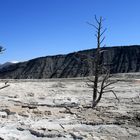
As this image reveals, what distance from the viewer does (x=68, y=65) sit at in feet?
310

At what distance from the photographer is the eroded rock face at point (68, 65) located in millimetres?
90062

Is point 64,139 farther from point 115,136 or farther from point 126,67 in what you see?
point 126,67

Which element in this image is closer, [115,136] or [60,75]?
[115,136]

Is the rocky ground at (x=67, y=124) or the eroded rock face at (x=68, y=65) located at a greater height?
the eroded rock face at (x=68, y=65)

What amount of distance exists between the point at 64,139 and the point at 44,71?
273ft

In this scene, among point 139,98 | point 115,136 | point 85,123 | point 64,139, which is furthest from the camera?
point 139,98

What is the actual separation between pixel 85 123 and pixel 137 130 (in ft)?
6.31

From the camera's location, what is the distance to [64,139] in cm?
1229

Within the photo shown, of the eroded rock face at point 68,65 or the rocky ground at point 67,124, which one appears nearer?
the rocky ground at point 67,124

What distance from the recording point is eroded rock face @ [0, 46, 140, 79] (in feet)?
295

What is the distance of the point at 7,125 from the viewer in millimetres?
13836

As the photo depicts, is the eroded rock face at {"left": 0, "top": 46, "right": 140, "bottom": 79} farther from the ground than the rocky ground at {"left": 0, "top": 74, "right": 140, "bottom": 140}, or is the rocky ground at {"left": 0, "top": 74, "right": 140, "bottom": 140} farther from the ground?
the eroded rock face at {"left": 0, "top": 46, "right": 140, "bottom": 79}

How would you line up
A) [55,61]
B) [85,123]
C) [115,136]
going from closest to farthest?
[115,136], [85,123], [55,61]

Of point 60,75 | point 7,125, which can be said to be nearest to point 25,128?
point 7,125
